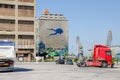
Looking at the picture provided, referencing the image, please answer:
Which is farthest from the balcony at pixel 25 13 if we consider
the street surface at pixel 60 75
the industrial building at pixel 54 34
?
the street surface at pixel 60 75

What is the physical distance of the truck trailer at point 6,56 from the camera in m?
33.5

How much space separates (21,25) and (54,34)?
43621mm

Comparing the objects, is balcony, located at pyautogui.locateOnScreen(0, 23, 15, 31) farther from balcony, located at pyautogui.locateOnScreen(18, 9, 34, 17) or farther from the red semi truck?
the red semi truck

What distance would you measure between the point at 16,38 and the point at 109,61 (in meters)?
42.8

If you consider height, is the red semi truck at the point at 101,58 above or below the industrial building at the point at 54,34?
below

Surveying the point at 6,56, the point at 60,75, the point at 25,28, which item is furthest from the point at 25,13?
the point at 60,75

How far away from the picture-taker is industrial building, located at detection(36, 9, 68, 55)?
133500 mm

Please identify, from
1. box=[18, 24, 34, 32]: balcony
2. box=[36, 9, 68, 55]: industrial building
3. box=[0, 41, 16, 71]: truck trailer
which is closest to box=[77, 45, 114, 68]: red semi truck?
box=[0, 41, 16, 71]: truck trailer

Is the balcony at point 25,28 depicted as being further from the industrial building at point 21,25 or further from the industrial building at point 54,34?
the industrial building at point 54,34

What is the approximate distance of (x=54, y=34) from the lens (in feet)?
434

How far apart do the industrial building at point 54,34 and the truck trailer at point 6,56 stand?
9553cm

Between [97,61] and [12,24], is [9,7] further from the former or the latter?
[97,61]

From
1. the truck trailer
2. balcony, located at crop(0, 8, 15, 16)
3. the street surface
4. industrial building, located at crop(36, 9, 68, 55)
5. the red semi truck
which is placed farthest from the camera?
industrial building, located at crop(36, 9, 68, 55)

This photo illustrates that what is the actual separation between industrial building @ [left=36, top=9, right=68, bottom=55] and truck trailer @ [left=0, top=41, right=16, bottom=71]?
95527 mm
